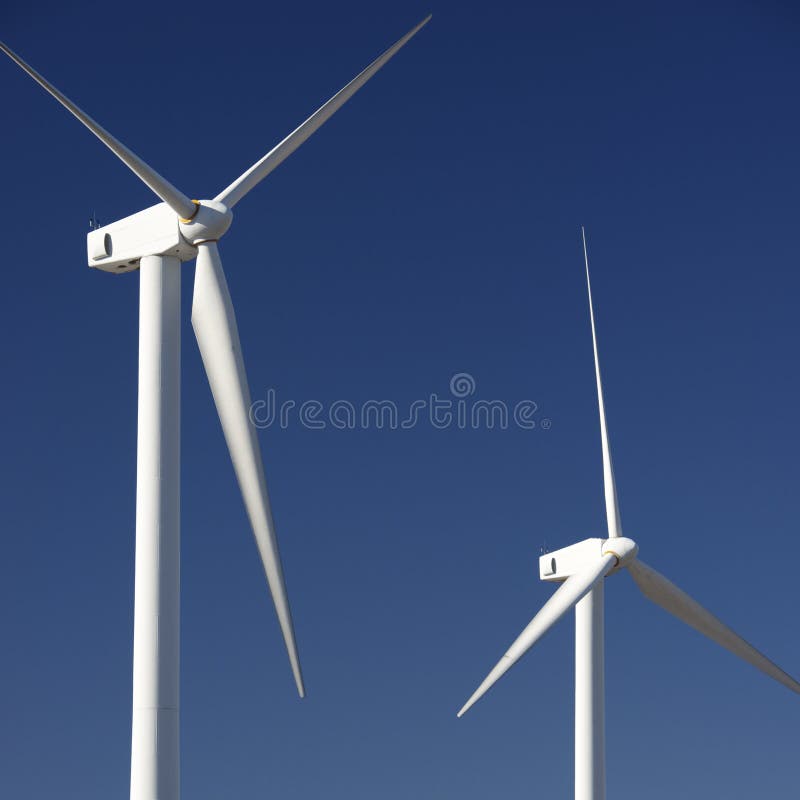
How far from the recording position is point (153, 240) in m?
27.9

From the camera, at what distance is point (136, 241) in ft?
92.4

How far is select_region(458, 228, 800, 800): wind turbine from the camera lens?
4338 centimetres

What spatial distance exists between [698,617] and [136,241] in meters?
21.3

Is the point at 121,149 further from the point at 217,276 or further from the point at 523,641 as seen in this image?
the point at 523,641

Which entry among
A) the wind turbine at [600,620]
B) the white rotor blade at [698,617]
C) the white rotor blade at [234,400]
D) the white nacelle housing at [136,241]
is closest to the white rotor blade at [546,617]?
the wind turbine at [600,620]

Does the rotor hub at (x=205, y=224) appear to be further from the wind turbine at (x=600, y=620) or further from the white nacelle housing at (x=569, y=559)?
the white nacelle housing at (x=569, y=559)

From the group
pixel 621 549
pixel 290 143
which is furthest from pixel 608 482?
pixel 290 143

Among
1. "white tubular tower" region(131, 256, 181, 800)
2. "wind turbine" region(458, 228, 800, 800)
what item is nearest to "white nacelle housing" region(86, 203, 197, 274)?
"white tubular tower" region(131, 256, 181, 800)

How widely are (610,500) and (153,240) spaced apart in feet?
63.3

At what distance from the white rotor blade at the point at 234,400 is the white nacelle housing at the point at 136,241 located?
20.3 inches

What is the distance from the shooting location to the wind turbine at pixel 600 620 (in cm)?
4338

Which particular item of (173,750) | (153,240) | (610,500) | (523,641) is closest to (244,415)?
(153,240)

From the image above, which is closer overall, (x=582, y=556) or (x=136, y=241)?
(x=136, y=241)

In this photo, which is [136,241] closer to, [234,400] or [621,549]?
[234,400]
